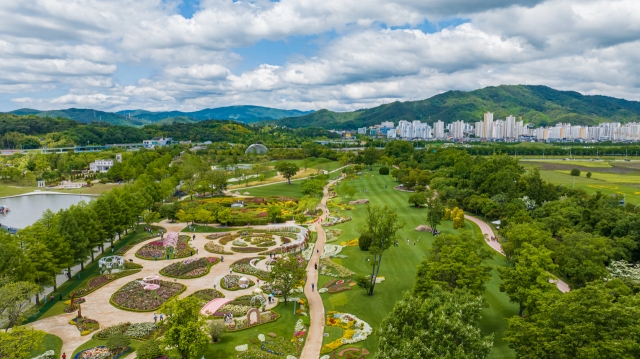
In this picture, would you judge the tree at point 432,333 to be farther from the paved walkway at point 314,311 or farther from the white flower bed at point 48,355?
the white flower bed at point 48,355

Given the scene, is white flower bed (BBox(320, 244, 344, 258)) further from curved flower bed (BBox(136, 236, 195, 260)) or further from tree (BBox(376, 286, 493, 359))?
tree (BBox(376, 286, 493, 359))

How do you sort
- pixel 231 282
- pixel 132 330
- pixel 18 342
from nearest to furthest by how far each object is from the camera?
pixel 18 342 → pixel 132 330 → pixel 231 282

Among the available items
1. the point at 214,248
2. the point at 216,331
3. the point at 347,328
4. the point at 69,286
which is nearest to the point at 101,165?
→ the point at 214,248

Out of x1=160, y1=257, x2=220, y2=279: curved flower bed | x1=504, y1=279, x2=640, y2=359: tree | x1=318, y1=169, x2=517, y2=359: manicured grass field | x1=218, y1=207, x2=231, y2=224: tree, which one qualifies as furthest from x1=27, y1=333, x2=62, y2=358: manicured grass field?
x1=218, y1=207, x2=231, y2=224: tree

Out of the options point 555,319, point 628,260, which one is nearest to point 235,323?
point 555,319

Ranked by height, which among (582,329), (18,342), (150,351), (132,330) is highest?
(582,329)

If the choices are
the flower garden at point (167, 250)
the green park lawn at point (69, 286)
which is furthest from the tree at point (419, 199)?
the green park lawn at point (69, 286)

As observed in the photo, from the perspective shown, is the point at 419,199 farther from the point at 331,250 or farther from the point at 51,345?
the point at 51,345
